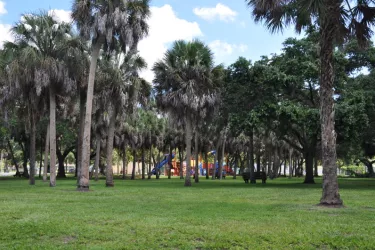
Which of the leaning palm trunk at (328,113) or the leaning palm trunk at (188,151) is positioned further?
the leaning palm trunk at (188,151)

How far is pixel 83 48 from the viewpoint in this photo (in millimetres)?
21594

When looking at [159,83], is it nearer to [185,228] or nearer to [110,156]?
[110,156]

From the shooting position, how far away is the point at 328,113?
1220 centimetres

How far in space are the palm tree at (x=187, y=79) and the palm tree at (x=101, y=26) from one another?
5.83 metres

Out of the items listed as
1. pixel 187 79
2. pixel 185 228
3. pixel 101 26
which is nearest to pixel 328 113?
pixel 185 228

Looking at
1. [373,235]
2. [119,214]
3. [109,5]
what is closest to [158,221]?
[119,214]

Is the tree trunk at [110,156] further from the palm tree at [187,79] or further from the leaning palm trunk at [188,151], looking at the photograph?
the leaning palm trunk at [188,151]

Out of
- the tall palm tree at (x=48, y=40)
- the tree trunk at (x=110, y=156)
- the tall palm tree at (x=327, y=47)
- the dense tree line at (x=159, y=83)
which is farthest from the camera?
the tree trunk at (x=110, y=156)

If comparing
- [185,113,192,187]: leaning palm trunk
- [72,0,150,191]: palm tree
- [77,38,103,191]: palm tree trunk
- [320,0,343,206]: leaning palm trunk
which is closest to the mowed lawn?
[320,0,343,206]: leaning palm trunk

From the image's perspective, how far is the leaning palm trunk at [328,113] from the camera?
39.6 feet

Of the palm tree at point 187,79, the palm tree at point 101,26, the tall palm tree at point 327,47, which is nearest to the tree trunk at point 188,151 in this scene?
the palm tree at point 187,79

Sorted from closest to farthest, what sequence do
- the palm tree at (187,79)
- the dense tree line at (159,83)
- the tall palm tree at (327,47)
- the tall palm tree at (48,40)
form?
the tall palm tree at (327,47)
the dense tree line at (159,83)
the tall palm tree at (48,40)
the palm tree at (187,79)

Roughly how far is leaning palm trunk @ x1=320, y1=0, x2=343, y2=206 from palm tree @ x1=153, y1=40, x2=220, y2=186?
13781 millimetres

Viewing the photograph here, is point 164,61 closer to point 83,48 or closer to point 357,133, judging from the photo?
Answer: point 83,48
